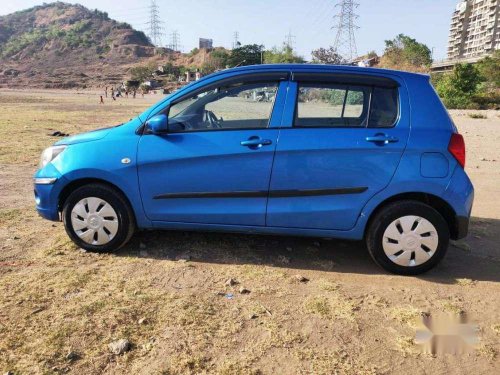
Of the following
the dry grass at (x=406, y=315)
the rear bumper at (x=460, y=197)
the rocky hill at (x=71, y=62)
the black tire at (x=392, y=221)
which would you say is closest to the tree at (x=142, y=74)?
the rocky hill at (x=71, y=62)

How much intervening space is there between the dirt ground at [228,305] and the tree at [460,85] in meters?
36.7

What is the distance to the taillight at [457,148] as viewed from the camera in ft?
13.1

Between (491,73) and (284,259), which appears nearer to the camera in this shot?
(284,259)

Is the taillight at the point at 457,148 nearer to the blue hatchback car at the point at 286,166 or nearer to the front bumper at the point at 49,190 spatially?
the blue hatchback car at the point at 286,166

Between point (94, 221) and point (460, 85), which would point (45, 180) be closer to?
point (94, 221)

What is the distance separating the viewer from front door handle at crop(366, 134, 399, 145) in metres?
3.99

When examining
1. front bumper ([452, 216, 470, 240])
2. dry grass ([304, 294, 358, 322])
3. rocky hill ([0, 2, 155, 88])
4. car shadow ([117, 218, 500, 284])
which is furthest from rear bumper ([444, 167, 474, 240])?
rocky hill ([0, 2, 155, 88])

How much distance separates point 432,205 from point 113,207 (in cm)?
299

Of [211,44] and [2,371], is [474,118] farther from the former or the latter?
[211,44]

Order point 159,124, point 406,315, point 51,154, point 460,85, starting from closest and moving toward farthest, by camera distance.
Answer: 1. point 406,315
2. point 159,124
3. point 51,154
4. point 460,85

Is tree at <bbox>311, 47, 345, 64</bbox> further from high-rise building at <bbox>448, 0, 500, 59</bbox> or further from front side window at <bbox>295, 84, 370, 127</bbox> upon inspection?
high-rise building at <bbox>448, 0, 500, 59</bbox>

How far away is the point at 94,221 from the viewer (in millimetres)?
4410

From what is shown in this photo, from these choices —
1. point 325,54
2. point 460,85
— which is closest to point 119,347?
point 460,85

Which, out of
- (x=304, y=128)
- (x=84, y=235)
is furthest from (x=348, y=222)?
(x=84, y=235)
